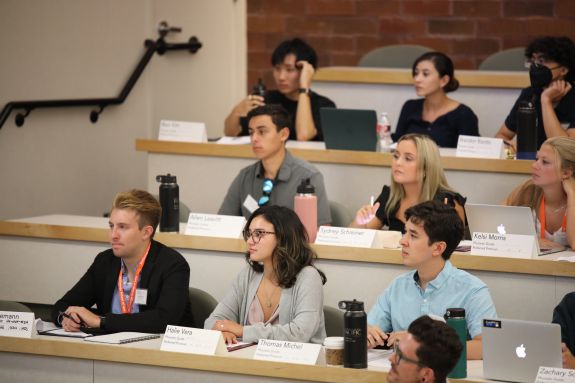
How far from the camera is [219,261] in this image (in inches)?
159

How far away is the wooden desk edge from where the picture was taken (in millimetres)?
3555

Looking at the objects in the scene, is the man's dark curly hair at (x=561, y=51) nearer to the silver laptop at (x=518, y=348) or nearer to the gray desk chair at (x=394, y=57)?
the gray desk chair at (x=394, y=57)

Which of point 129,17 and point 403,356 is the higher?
point 129,17

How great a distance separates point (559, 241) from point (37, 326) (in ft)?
6.32

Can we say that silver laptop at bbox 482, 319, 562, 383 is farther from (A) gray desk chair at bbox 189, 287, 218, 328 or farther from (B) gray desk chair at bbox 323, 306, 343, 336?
(A) gray desk chair at bbox 189, 287, 218, 328

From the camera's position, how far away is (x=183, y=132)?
5.26 m

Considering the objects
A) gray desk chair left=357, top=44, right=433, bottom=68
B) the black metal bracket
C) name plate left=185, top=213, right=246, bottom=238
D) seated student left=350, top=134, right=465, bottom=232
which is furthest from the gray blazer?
gray desk chair left=357, top=44, right=433, bottom=68

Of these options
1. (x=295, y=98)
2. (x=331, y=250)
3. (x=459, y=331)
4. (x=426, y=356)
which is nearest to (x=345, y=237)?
(x=331, y=250)

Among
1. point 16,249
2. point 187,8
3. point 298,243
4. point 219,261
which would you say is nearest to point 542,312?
point 298,243

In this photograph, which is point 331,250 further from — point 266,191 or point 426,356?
point 426,356

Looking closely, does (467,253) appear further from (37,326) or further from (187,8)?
(187,8)

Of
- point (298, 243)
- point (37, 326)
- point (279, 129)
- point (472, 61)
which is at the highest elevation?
point (472, 61)

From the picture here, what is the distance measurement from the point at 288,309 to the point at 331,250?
55cm

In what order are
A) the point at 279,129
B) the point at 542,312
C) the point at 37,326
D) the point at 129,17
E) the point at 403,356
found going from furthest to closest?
the point at 129,17 < the point at 279,129 < the point at 542,312 < the point at 37,326 < the point at 403,356
